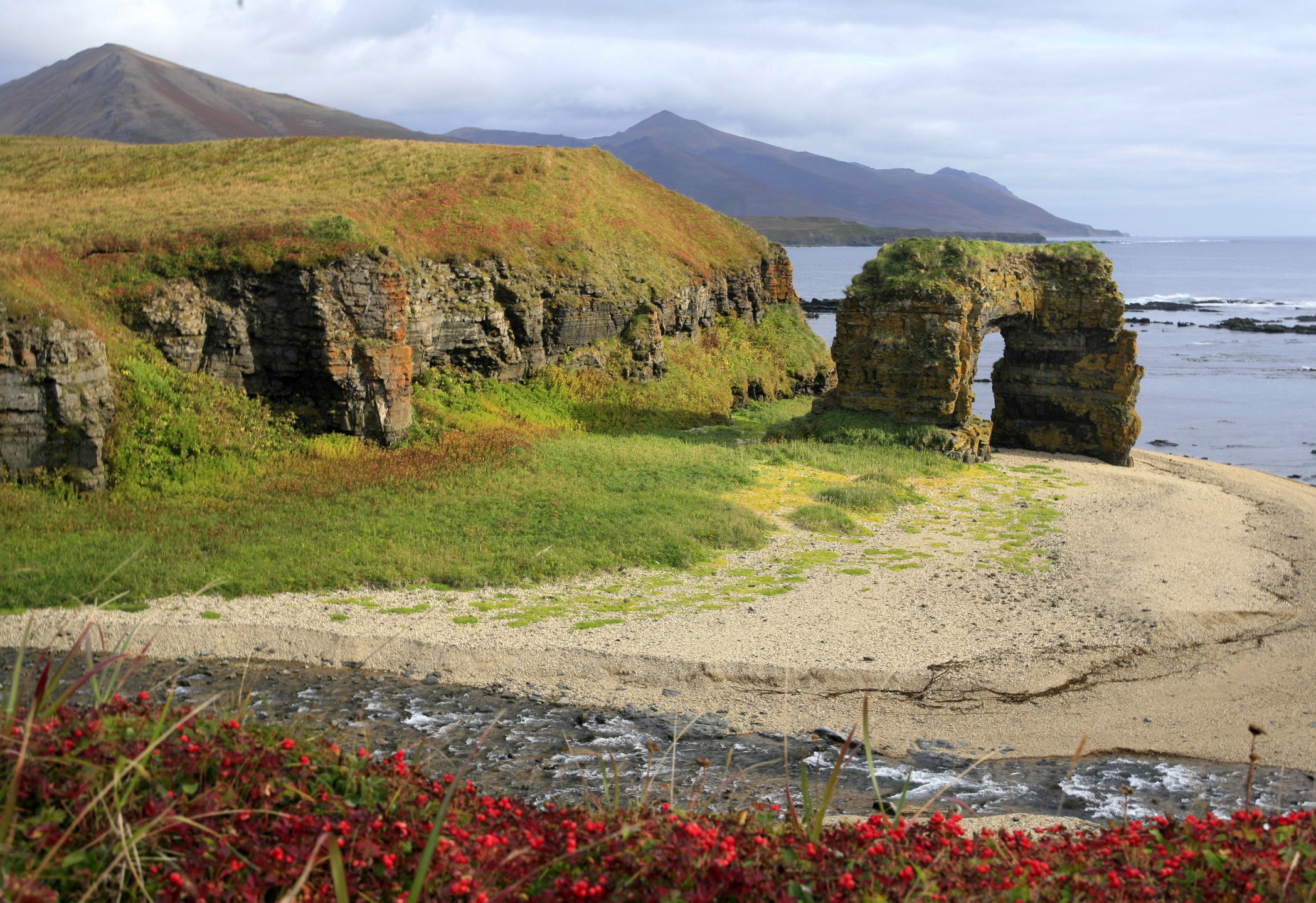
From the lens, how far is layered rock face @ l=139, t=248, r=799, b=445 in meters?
25.2

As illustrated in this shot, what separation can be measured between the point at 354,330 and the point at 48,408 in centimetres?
832

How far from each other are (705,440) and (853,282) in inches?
292

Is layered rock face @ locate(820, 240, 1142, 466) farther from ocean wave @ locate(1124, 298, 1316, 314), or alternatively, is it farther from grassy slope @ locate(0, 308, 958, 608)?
ocean wave @ locate(1124, 298, 1316, 314)

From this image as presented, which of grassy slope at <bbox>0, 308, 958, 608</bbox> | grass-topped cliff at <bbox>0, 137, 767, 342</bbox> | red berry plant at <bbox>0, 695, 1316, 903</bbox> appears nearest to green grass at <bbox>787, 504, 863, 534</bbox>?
grassy slope at <bbox>0, 308, 958, 608</bbox>

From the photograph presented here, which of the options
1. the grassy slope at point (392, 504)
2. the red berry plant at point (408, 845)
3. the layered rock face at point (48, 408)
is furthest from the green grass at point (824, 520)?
the red berry plant at point (408, 845)

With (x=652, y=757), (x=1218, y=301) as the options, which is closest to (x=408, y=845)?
(x=652, y=757)

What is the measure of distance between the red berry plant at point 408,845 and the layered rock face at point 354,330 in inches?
830

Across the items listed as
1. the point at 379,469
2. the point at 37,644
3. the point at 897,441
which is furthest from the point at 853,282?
the point at 37,644

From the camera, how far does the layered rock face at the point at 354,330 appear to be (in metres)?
25.2

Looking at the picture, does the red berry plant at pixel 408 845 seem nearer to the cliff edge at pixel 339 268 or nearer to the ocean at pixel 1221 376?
the cliff edge at pixel 339 268

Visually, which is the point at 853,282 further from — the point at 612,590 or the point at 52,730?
the point at 52,730

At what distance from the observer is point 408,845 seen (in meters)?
4.95

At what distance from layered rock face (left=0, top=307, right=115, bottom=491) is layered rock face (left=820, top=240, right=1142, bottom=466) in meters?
22.3

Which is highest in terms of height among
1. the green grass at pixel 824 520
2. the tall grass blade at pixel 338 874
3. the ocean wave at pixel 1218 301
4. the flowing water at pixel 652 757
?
the ocean wave at pixel 1218 301
